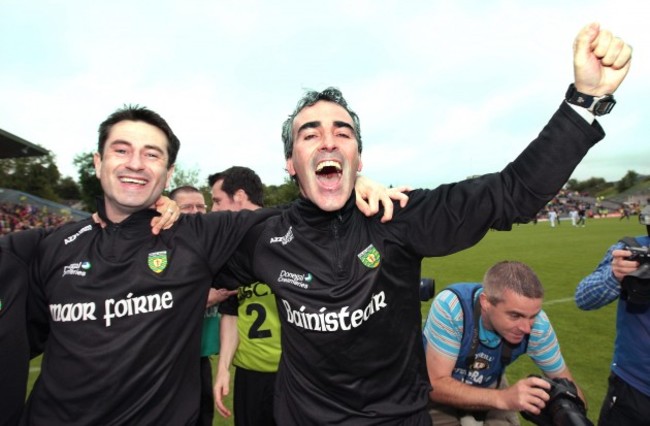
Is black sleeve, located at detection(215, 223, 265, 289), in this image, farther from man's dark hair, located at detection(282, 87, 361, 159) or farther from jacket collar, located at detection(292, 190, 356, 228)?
man's dark hair, located at detection(282, 87, 361, 159)

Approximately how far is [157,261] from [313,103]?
116cm

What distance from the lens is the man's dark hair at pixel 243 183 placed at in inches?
159

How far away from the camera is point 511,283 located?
9.12 ft

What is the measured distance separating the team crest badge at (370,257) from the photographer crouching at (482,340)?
1231 mm

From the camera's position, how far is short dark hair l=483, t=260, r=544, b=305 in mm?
2756

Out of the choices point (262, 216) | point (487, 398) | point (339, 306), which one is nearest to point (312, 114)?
point (262, 216)

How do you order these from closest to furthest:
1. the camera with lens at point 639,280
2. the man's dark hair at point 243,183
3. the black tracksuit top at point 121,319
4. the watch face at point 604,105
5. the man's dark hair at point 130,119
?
the watch face at point 604,105
the black tracksuit top at point 121,319
the man's dark hair at point 130,119
the camera with lens at point 639,280
the man's dark hair at point 243,183

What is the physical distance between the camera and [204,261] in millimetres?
2299

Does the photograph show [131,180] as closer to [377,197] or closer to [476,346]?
[377,197]

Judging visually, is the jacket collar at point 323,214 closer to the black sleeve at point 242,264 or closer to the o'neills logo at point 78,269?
the black sleeve at point 242,264

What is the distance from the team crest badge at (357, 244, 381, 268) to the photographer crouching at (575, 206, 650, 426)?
6.38ft

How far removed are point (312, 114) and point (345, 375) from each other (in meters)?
1.25

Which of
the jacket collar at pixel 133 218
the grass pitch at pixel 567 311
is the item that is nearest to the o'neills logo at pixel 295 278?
the jacket collar at pixel 133 218

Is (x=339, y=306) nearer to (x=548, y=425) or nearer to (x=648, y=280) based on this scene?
(x=548, y=425)
